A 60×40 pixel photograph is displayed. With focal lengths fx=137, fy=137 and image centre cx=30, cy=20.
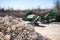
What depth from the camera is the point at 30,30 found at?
7117 mm

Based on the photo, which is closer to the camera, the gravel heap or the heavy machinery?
the gravel heap

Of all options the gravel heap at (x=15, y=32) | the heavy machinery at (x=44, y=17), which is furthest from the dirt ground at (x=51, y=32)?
the heavy machinery at (x=44, y=17)

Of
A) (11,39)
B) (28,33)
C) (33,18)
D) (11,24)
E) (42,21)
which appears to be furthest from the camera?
(42,21)

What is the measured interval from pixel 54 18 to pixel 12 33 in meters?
17.0

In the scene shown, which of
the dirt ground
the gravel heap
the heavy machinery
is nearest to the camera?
the gravel heap

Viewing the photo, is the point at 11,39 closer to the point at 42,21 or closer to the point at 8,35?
the point at 8,35

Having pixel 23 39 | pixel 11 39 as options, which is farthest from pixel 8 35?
pixel 23 39

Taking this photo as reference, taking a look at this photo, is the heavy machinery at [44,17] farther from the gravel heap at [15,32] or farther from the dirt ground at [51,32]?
the gravel heap at [15,32]

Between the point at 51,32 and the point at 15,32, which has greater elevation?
the point at 15,32

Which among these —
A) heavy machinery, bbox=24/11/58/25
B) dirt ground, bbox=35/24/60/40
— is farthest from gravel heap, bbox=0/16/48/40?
heavy machinery, bbox=24/11/58/25

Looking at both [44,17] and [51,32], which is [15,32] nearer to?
[51,32]

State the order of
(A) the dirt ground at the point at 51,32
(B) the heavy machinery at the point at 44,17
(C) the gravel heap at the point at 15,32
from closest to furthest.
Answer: (C) the gravel heap at the point at 15,32
(A) the dirt ground at the point at 51,32
(B) the heavy machinery at the point at 44,17

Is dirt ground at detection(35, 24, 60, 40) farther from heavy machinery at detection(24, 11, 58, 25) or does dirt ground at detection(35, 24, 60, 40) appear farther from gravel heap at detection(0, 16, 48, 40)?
heavy machinery at detection(24, 11, 58, 25)

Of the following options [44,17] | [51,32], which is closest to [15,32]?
[51,32]
